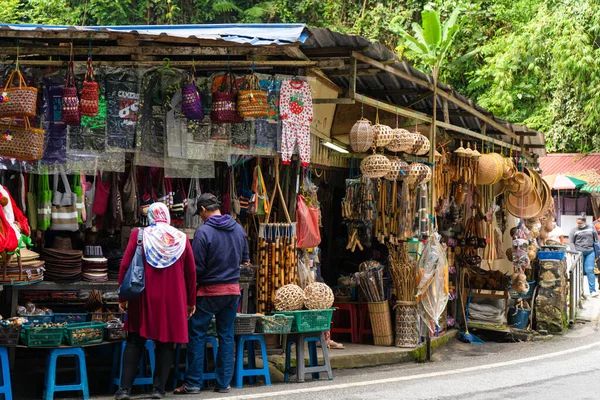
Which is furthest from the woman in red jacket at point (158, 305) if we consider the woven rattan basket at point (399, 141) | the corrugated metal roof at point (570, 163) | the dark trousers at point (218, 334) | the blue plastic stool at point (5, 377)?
the corrugated metal roof at point (570, 163)

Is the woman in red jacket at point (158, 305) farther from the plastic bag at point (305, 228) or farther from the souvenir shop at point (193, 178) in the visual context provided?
the plastic bag at point (305, 228)

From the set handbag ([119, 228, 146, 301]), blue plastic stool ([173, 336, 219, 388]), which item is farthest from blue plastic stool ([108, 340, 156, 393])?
handbag ([119, 228, 146, 301])

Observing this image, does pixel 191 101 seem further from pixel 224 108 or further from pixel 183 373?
pixel 183 373

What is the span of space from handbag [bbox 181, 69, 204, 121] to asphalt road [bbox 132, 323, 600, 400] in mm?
3032

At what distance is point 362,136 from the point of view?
11367 millimetres

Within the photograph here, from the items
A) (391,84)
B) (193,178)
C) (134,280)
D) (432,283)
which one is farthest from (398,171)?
(134,280)

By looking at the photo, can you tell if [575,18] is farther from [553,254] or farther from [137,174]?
[137,174]

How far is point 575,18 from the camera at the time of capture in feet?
80.7

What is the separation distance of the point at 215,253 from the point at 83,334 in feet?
4.92

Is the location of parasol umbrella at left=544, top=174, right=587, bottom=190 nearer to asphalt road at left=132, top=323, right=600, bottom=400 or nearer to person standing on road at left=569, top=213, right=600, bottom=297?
person standing on road at left=569, top=213, right=600, bottom=297

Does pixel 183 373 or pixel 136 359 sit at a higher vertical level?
pixel 136 359

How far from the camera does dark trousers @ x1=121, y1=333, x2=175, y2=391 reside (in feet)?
26.5

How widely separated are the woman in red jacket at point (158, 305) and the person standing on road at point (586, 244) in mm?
16188

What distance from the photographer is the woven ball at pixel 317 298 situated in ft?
31.8
